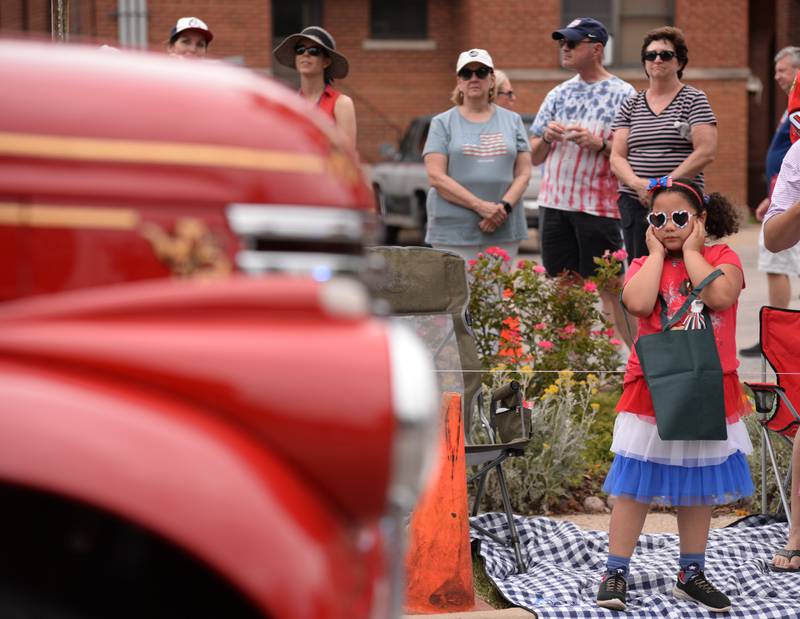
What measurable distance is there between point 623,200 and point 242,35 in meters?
17.6

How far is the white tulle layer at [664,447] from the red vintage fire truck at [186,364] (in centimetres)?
259

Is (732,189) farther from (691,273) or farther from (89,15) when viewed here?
(691,273)

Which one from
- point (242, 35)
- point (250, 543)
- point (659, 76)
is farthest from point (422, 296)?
point (242, 35)

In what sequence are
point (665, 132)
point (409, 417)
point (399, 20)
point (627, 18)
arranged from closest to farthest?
point (409, 417) → point (665, 132) → point (627, 18) → point (399, 20)

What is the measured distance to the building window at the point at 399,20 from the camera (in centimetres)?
2631

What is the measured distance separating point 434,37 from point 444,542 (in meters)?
22.1

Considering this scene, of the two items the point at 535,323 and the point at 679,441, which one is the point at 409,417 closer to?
the point at 679,441

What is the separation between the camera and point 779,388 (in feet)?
18.9

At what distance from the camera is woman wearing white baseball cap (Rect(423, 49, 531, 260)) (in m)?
7.98

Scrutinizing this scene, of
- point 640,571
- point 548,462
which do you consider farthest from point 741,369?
point 640,571

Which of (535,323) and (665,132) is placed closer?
(535,323)

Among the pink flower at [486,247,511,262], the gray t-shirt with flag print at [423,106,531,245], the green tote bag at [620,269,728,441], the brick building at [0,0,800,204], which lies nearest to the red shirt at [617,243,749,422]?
the green tote bag at [620,269,728,441]

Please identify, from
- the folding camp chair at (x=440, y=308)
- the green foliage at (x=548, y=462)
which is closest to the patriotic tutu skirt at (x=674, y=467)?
the folding camp chair at (x=440, y=308)

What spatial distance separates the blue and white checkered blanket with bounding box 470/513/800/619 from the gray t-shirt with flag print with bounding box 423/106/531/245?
93.0 inches
